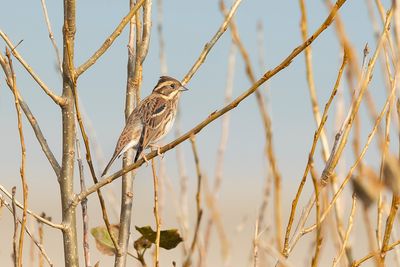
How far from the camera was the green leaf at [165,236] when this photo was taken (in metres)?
4.39

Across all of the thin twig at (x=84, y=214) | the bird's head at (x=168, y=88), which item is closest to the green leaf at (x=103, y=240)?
the thin twig at (x=84, y=214)

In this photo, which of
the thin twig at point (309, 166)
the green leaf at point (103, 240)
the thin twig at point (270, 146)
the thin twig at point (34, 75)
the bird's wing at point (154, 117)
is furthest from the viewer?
the bird's wing at point (154, 117)

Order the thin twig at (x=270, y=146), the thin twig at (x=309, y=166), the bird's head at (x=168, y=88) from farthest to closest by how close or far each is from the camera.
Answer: the bird's head at (x=168, y=88) < the thin twig at (x=309, y=166) < the thin twig at (x=270, y=146)

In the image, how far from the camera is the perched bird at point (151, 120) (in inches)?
262

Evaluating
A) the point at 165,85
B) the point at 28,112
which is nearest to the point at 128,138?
the point at 165,85

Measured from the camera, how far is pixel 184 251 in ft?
13.4

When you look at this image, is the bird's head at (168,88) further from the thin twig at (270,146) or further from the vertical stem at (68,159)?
the thin twig at (270,146)

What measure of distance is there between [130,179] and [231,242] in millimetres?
710

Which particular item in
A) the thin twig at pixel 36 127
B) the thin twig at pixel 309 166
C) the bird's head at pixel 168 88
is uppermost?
the bird's head at pixel 168 88

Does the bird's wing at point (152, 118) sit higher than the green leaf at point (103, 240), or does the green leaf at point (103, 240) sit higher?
the bird's wing at point (152, 118)

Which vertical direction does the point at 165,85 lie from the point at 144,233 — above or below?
above

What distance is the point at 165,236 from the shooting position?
444cm

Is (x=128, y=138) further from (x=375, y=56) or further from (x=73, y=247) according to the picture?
(x=375, y=56)

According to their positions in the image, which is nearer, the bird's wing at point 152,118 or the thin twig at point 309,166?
the thin twig at point 309,166
